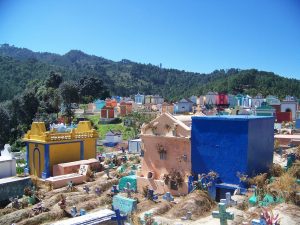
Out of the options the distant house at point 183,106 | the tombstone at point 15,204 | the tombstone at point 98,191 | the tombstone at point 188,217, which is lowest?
the tombstone at point 15,204

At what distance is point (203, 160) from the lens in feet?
50.3

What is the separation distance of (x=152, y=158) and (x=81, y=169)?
5.14m

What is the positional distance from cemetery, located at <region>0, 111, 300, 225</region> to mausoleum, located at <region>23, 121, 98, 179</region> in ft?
3.38

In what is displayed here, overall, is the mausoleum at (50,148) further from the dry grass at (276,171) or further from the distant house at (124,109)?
the distant house at (124,109)

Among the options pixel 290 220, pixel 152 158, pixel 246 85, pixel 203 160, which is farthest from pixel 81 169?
pixel 246 85

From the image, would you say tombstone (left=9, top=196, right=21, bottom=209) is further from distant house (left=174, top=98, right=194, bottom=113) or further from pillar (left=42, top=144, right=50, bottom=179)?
distant house (left=174, top=98, right=194, bottom=113)

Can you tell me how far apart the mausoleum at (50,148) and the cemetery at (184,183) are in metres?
1.03

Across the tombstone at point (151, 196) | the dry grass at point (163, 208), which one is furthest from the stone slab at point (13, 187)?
the dry grass at point (163, 208)

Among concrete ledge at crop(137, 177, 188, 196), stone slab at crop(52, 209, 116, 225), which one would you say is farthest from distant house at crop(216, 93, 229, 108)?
stone slab at crop(52, 209, 116, 225)

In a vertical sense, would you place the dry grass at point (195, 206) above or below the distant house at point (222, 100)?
below

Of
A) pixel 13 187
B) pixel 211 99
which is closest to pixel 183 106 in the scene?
pixel 211 99

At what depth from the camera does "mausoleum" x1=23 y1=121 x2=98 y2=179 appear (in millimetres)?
20422

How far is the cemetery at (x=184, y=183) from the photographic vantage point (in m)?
12.0

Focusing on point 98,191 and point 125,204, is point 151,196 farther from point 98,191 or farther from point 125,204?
point 98,191
